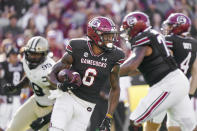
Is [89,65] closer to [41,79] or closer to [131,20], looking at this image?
[131,20]

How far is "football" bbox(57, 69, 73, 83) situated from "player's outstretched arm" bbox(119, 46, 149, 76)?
81 cm

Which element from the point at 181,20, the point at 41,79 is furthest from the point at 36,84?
the point at 181,20

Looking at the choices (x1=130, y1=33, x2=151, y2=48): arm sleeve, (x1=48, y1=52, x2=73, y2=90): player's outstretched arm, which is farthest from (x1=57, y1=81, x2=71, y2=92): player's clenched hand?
(x1=130, y1=33, x2=151, y2=48): arm sleeve

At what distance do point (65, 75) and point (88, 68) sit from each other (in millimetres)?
309

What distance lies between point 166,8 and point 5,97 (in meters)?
5.17

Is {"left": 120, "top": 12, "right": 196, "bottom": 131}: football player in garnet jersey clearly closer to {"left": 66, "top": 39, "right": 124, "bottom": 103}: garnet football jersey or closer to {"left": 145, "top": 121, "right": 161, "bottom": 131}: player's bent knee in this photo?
{"left": 66, "top": 39, "right": 124, "bottom": 103}: garnet football jersey

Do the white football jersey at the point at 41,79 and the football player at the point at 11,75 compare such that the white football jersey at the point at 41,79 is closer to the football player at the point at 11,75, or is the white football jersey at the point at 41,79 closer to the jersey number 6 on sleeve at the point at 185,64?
the jersey number 6 on sleeve at the point at 185,64

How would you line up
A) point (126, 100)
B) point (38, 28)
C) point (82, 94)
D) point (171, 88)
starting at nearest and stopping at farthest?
point (82, 94) → point (171, 88) → point (126, 100) → point (38, 28)

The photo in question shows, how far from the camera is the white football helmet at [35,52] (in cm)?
728

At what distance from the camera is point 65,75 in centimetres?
605

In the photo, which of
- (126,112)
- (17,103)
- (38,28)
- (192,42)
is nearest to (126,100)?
(126,112)

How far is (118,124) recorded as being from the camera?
10.2 m

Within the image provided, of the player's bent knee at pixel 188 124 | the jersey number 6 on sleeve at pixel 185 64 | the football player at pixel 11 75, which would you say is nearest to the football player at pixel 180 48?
the jersey number 6 on sleeve at pixel 185 64

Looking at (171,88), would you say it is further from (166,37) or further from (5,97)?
(5,97)
